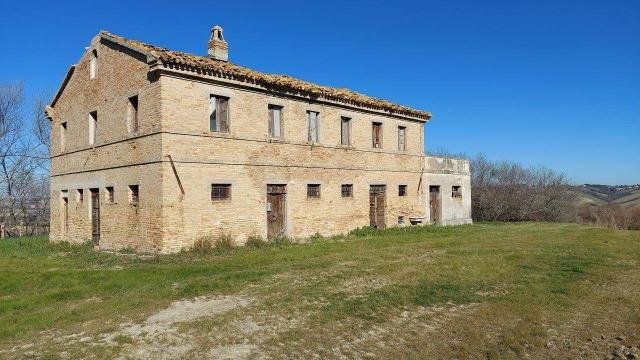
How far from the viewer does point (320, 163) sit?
739 inches

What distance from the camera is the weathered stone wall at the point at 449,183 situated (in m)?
24.5

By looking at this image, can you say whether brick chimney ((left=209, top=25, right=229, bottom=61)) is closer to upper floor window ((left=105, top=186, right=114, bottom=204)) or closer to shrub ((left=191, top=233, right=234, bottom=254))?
upper floor window ((left=105, top=186, right=114, bottom=204))

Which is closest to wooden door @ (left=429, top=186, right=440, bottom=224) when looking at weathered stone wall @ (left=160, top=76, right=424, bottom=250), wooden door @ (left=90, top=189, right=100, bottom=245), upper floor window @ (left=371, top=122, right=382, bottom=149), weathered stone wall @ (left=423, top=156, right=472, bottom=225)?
weathered stone wall @ (left=423, top=156, right=472, bottom=225)

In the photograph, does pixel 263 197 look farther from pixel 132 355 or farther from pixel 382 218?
pixel 132 355

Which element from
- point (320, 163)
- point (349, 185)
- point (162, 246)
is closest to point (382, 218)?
point (349, 185)

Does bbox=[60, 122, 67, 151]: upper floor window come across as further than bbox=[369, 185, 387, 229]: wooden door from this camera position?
No

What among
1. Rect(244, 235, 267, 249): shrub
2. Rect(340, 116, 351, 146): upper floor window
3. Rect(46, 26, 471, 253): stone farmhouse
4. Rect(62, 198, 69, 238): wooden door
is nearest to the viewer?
Rect(46, 26, 471, 253): stone farmhouse

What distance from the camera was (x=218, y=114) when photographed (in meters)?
15.5

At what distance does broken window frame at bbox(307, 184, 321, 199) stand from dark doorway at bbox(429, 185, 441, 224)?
27.7 feet

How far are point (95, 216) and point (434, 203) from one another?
656 inches

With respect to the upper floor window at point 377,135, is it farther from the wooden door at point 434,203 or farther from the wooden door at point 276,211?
the wooden door at point 276,211

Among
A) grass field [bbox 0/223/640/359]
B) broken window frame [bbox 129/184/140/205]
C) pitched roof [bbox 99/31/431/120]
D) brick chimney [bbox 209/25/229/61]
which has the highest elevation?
brick chimney [bbox 209/25/229/61]

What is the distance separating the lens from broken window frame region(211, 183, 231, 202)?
1515cm

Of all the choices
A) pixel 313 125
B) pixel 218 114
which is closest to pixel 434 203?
pixel 313 125
